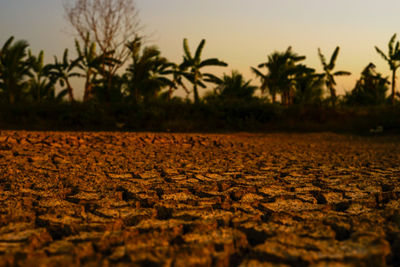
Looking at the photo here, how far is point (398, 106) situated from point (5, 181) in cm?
1160

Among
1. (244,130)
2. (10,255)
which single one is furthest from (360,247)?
(244,130)

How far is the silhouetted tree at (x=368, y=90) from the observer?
52.1 feet

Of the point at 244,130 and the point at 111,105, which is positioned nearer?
the point at 244,130

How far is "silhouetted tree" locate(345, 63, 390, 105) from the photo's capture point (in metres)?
15.9

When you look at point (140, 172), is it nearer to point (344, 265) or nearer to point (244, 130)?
point (344, 265)

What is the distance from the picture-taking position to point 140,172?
2590mm

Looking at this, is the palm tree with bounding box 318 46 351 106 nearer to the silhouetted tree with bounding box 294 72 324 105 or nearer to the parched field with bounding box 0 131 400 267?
the silhouetted tree with bounding box 294 72 324 105

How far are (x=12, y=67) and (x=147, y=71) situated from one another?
15.7 feet

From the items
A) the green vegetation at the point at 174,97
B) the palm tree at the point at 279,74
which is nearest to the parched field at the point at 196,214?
the green vegetation at the point at 174,97

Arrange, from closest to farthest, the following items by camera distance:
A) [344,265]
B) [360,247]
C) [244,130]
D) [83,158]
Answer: [344,265] → [360,247] → [83,158] → [244,130]

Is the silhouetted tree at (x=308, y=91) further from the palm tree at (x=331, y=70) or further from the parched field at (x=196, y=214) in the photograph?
the parched field at (x=196, y=214)

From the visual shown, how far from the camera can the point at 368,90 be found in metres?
16.4

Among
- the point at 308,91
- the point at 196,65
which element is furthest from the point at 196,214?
the point at 308,91

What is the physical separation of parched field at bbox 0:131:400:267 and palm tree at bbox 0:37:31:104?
33.8 feet
